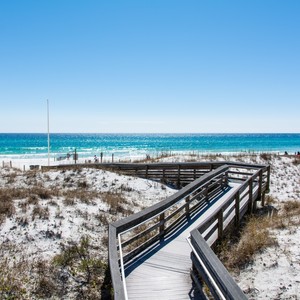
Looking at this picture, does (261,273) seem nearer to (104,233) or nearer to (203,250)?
(203,250)

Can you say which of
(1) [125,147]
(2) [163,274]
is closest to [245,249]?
(2) [163,274]

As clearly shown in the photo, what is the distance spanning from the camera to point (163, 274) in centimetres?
596

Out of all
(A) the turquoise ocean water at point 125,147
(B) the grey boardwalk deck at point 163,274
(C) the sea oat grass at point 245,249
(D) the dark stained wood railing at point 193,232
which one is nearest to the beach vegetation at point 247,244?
(C) the sea oat grass at point 245,249

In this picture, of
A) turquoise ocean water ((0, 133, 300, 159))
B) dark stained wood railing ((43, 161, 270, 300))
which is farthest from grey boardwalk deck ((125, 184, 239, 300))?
turquoise ocean water ((0, 133, 300, 159))

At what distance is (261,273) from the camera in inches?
251

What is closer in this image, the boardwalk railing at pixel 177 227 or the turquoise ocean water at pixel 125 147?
the boardwalk railing at pixel 177 227

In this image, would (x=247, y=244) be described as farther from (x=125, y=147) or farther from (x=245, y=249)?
(x=125, y=147)

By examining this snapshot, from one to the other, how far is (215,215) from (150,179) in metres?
12.5

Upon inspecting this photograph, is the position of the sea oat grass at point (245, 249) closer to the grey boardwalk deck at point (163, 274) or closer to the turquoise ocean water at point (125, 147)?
the grey boardwalk deck at point (163, 274)

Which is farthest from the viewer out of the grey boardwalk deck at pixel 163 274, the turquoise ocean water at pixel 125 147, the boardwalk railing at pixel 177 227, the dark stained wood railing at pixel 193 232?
the turquoise ocean water at pixel 125 147

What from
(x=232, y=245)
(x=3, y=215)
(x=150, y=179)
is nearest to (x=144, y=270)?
Answer: (x=232, y=245)

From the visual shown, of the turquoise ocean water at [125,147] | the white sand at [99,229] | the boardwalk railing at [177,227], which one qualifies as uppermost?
the boardwalk railing at [177,227]

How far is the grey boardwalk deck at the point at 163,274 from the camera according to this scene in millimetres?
5258

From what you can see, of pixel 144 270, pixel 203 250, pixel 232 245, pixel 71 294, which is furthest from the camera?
pixel 232 245
